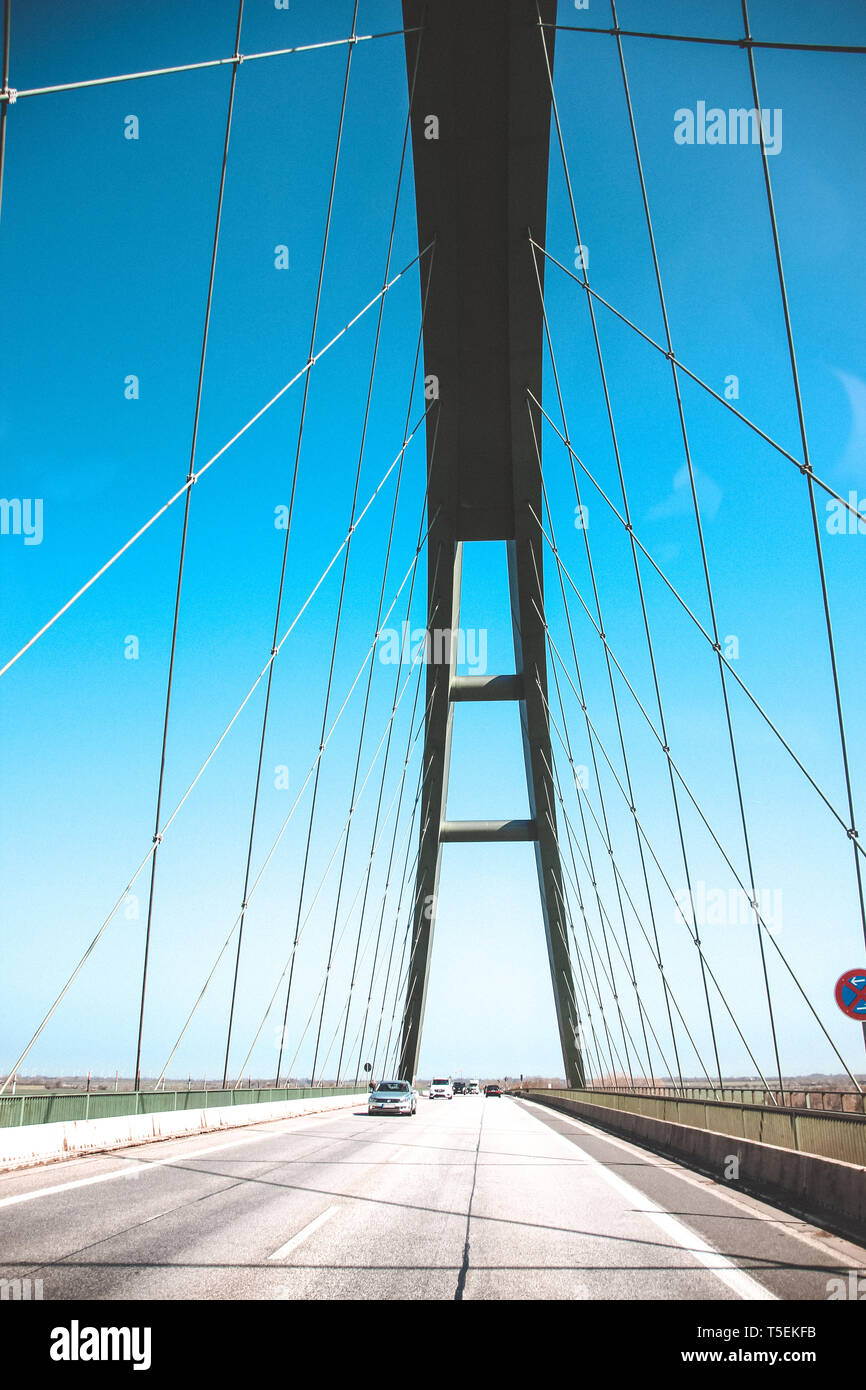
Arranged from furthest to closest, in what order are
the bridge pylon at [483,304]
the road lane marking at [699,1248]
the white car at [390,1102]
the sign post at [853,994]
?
the white car at [390,1102]
the bridge pylon at [483,304]
the sign post at [853,994]
the road lane marking at [699,1248]

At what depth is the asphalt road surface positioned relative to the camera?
16.7ft

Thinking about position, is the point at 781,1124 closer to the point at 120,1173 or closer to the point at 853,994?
the point at 853,994

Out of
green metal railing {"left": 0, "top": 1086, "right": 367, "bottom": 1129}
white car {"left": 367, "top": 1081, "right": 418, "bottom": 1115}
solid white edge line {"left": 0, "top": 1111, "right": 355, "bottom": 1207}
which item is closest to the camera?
solid white edge line {"left": 0, "top": 1111, "right": 355, "bottom": 1207}

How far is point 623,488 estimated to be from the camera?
1972 centimetres

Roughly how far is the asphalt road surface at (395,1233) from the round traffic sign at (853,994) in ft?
7.20

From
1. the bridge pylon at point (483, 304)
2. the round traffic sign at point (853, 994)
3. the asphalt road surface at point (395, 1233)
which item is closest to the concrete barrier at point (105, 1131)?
the asphalt road surface at point (395, 1233)

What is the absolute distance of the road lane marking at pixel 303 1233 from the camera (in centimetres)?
598

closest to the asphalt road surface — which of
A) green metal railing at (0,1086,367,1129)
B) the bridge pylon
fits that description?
green metal railing at (0,1086,367,1129)

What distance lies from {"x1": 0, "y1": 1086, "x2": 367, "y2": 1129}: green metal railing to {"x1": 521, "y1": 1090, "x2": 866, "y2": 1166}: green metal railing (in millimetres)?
8148

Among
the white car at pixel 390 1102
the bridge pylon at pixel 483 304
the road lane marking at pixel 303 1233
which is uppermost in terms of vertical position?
the bridge pylon at pixel 483 304

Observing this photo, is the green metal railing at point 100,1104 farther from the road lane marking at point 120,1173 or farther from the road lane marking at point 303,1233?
the road lane marking at point 303,1233

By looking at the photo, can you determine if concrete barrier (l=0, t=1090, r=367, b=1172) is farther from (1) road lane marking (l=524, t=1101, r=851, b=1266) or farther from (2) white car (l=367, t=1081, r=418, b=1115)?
(2) white car (l=367, t=1081, r=418, b=1115)
